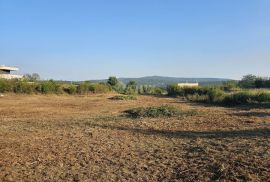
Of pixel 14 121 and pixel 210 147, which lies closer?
pixel 210 147

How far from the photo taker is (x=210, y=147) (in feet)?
25.1

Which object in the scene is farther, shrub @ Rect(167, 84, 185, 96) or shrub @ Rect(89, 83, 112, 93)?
shrub @ Rect(89, 83, 112, 93)

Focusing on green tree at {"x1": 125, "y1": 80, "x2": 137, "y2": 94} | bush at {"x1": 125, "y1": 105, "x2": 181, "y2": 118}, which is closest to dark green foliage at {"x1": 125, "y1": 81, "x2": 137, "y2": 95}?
green tree at {"x1": 125, "y1": 80, "x2": 137, "y2": 94}

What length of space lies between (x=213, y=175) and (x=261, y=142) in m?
2.42

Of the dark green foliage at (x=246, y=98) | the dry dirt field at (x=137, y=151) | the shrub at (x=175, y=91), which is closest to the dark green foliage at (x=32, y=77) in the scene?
the shrub at (x=175, y=91)

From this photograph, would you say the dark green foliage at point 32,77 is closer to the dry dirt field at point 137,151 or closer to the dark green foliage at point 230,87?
the dark green foliage at point 230,87

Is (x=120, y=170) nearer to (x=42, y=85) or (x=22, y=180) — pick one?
(x=22, y=180)

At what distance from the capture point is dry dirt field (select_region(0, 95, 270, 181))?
19.9 feet

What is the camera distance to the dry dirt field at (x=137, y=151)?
605cm

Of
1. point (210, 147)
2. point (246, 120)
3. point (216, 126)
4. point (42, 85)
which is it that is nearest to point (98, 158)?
point (210, 147)

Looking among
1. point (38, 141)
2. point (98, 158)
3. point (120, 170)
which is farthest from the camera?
point (38, 141)

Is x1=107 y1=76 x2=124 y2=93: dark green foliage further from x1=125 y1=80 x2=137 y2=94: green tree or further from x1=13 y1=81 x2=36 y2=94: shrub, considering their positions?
x1=13 y1=81 x2=36 y2=94: shrub

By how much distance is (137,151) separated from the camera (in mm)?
7656

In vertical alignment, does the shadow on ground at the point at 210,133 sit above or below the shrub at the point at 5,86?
below
